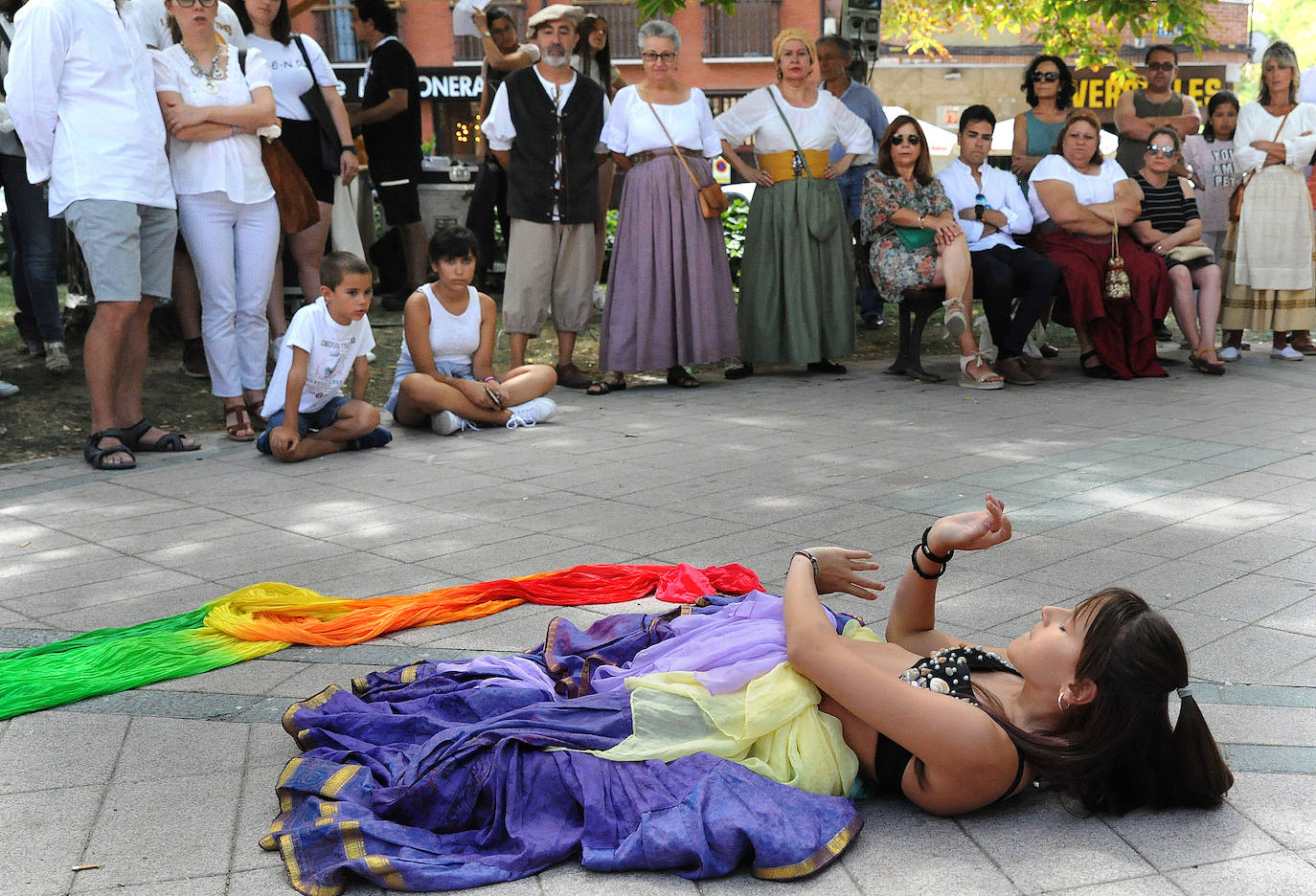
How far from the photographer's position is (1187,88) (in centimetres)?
2898

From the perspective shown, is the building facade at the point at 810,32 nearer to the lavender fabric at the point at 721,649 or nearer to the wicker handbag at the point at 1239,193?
the wicker handbag at the point at 1239,193

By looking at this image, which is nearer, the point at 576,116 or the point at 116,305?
the point at 116,305

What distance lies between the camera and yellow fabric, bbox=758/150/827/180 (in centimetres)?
812

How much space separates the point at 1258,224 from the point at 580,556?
247 inches

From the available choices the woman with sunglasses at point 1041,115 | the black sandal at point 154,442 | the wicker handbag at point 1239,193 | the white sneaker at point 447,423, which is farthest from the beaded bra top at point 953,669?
the wicker handbag at point 1239,193

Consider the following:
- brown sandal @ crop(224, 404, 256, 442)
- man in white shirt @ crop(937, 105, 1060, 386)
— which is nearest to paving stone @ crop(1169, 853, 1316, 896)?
brown sandal @ crop(224, 404, 256, 442)

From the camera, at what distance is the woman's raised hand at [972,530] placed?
2.73 m

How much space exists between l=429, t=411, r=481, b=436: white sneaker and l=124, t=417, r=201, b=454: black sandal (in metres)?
1.17

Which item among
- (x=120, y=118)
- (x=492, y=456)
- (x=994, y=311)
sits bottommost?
(x=492, y=456)

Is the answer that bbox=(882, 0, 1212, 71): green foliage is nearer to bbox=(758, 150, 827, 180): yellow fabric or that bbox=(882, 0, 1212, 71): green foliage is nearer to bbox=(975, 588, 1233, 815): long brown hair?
bbox=(758, 150, 827, 180): yellow fabric

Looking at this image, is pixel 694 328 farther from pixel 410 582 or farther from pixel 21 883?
pixel 21 883

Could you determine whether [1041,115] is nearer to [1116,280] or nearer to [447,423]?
[1116,280]

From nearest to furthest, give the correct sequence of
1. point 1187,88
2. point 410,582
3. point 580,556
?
1. point 410,582
2. point 580,556
3. point 1187,88

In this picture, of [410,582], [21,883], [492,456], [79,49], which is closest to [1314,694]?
[410,582]
